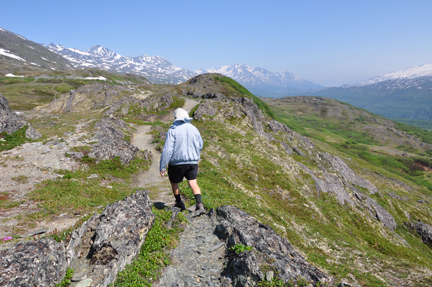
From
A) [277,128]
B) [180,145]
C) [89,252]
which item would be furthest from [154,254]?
[277,128]

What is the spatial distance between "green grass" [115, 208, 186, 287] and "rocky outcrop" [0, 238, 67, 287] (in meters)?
1.93

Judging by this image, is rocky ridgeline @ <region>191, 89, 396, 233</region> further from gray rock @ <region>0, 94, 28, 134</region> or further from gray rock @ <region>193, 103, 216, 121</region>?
gray rock @ <region>0, 94, 28, 134</region>

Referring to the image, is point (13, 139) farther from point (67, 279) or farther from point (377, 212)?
point (377, 212)

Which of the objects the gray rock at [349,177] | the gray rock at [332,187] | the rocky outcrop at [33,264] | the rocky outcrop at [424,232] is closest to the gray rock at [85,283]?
the rocky outcrop at [33,264]

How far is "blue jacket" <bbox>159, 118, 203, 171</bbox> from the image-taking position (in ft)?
31.8

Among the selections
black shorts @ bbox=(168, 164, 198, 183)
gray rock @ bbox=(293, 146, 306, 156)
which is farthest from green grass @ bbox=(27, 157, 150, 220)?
gray rock @ bbox=(293, 146, 306, 156)

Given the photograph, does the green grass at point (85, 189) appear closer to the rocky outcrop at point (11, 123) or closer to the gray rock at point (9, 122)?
the rocky outcrop at point (11, 123)

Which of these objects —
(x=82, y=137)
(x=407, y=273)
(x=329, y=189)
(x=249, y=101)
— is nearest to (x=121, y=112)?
(x=82, y=137)

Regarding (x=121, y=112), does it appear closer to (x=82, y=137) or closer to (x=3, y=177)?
(x=82, y=137)

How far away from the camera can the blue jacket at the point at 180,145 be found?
31.8 feet

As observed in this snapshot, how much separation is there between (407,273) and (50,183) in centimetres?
3324

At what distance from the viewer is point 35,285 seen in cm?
549

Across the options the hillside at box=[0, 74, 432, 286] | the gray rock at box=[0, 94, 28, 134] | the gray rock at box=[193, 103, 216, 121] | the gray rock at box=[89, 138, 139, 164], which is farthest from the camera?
the gray rock at box=[193, 103, 216, 121]

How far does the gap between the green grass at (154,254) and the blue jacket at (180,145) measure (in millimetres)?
2939
